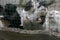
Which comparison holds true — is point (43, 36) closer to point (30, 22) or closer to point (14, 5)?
point (30, 22)

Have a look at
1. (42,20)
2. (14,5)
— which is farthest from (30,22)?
(14,5)

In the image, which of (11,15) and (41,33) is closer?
(41,33)

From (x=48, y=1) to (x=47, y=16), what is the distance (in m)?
0.17

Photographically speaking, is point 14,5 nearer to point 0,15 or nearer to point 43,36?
point 0,15

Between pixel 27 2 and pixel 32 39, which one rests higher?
pixel 27 2

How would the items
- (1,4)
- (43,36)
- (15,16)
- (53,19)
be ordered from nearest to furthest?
(43,36) < (53,19) < (15,16) < (1,4)

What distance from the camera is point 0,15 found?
934 millimetres

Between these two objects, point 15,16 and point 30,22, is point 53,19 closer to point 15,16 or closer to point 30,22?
point 30,22

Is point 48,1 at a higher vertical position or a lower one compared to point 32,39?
higher

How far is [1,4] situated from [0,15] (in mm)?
108

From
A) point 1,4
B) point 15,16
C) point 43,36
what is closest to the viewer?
point 43,36

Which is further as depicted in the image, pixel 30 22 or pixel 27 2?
pixel 27 2

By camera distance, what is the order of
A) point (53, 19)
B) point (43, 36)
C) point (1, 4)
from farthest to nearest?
point (1, 4), point (53, 19), point (43, 36)

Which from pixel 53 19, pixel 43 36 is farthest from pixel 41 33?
pixel 53 19
